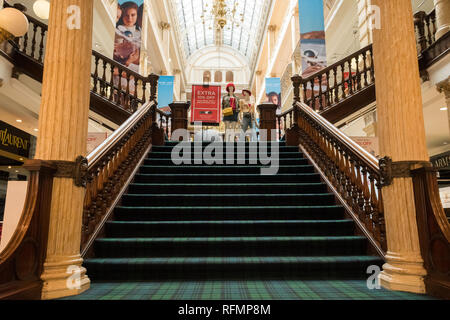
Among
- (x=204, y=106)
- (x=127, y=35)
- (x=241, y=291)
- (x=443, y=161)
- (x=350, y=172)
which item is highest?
(x=127, y=35)

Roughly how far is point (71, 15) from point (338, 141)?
3264mm

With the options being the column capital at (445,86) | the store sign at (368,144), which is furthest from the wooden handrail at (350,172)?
the column capital at (445,86)

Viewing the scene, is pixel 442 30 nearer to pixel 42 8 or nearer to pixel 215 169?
pixel 215 169

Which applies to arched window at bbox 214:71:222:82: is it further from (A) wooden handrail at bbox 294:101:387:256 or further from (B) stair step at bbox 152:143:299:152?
(A) wooden handrail at bbox 294:101:387:256

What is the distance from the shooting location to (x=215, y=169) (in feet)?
17.1

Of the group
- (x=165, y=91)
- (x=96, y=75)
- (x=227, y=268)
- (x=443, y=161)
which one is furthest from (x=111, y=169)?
(x=443, y=161)

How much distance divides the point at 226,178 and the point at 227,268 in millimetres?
2024

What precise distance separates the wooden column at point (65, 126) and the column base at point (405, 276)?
8.16ft

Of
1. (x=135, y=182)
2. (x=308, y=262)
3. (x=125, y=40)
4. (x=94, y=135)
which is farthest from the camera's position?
(x=125, y=40)

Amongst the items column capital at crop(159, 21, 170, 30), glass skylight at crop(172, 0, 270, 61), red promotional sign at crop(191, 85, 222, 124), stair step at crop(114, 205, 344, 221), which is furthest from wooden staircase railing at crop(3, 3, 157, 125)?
glass skylight at crop(172, 0, 270, 61)

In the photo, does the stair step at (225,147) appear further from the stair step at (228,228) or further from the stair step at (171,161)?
the stair step at (228,228)

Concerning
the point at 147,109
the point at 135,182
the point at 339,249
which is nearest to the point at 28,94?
the point at 147,109

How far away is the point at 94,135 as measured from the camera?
6371mm
